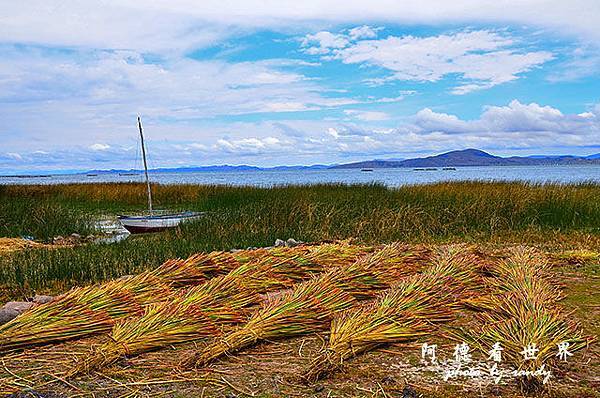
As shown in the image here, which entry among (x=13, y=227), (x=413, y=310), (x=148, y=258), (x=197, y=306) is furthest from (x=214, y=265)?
(x=13, y=227)

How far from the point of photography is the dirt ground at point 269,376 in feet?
9.72

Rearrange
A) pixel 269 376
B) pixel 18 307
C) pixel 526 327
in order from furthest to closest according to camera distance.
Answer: pixel 18 307 → pixel 526 327 → pixel 269 376

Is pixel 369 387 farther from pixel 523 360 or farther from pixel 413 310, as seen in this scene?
pixel 413 310

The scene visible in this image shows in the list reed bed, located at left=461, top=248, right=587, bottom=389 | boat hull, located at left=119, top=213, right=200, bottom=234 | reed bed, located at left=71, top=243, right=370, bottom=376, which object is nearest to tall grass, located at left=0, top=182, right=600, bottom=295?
boat hull, located at left=119, top=213, right=200, bottom=234

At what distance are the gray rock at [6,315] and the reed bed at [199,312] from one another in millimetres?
1005

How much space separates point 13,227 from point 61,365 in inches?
410

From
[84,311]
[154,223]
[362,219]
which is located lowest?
[154,223]

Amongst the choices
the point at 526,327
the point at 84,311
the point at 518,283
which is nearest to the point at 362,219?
the point at 518,283

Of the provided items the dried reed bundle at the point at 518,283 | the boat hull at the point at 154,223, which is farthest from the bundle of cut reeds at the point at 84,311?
the boat hull at the point at 154,223

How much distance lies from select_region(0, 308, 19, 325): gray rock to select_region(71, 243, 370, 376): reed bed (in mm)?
1005

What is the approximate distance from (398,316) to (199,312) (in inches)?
50.5

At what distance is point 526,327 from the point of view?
137 inches

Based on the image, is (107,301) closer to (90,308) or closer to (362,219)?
(90,308)

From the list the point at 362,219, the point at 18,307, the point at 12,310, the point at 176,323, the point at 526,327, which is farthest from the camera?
the point at 362,219
